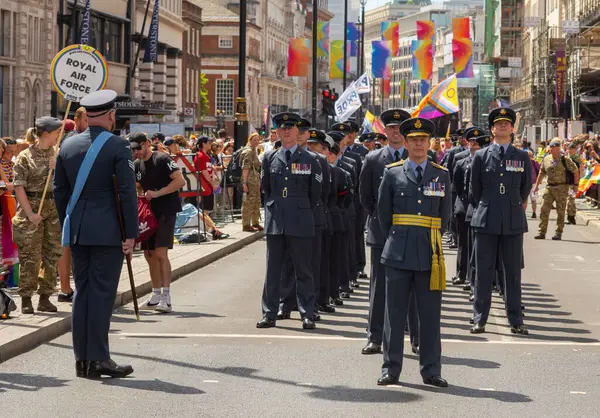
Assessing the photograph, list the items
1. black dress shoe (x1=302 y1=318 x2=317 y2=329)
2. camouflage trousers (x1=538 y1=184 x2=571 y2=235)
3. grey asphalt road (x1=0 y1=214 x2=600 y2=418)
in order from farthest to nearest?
camouflage trousers (x1=538 y1=184 x2=571 y2=235) < black dress shoe (x1=302 y1=318 x2=317 y2=329) < grey asphalt road (x1=0 y1=214 x2=600 y2=418)

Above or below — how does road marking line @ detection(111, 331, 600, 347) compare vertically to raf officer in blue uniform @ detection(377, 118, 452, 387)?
below

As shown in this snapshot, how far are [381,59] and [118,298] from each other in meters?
59.1

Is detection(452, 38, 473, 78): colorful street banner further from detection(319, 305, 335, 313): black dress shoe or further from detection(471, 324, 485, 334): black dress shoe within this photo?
detection(471, 324, 485, 334): black dress shoe

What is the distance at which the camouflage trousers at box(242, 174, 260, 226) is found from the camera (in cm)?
Result: 2444

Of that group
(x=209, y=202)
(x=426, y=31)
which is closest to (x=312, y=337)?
(x=209, y=202)

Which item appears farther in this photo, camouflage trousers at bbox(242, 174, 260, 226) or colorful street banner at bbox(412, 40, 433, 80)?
colorful street banner at bbox(412, 40, 433, 80)

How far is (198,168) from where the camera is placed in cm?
2195

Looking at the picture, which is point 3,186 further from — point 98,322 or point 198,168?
point 198,168

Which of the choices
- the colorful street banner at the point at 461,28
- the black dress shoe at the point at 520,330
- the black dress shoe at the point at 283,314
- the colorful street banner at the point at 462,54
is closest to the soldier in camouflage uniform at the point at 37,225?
the black dress shoe at the point at 283,314

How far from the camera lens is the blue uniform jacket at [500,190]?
12.2 m

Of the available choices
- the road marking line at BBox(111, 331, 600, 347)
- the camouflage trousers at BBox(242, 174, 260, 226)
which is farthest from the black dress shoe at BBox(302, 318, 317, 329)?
the camouflage trousers at BBox(242, 174, 260, 226)

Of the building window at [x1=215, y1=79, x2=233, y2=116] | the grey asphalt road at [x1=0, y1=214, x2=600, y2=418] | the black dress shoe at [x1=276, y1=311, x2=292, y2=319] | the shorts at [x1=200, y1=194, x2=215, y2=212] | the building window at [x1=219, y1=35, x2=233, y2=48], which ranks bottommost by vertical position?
the grey asphalt road at [x1=0, y1=214, x2=600, y2=418]

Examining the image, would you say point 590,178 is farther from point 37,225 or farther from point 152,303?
point 37,225

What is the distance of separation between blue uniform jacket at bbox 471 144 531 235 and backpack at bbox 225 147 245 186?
11761 mm
